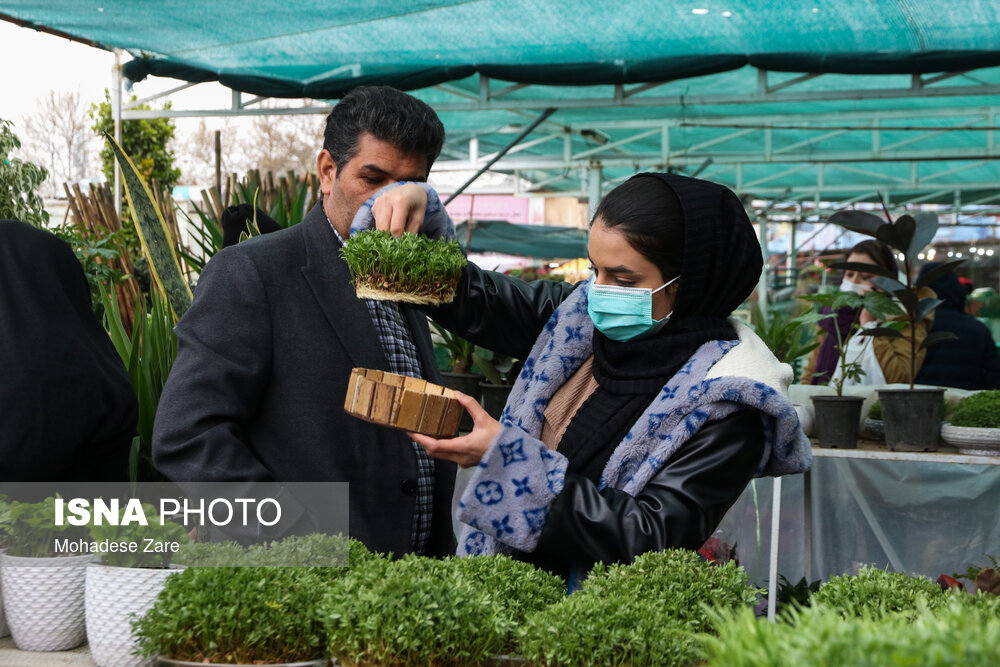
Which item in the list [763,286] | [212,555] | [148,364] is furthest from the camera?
[763,286]

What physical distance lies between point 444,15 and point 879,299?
8.66 ft

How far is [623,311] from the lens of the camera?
5.94 feet

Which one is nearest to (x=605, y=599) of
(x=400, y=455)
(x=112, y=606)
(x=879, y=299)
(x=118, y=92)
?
(x=112, y=606)

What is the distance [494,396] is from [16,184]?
1954 millimetres

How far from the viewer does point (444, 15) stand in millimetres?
4848

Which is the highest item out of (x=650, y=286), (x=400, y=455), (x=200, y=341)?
(x=650, y=286)

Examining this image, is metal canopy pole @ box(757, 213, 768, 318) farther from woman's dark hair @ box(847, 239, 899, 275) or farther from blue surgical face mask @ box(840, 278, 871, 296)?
woman's dark hair @ box(847, 239, 899, 275)

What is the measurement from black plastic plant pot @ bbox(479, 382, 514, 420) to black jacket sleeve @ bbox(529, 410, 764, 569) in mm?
2128

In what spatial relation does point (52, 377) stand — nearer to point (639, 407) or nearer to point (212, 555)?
point (212, 555)

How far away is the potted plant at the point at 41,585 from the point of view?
1.48m

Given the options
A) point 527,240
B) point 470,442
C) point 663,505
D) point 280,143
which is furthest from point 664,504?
point 280,143

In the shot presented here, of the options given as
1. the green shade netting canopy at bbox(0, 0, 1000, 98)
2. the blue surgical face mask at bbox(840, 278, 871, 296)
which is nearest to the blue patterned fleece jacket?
the green shade netting canopy at bbox(0, 0, 1000, 98)

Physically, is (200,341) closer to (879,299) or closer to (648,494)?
(648,494)

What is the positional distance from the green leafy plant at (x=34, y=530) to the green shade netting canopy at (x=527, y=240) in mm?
13125
